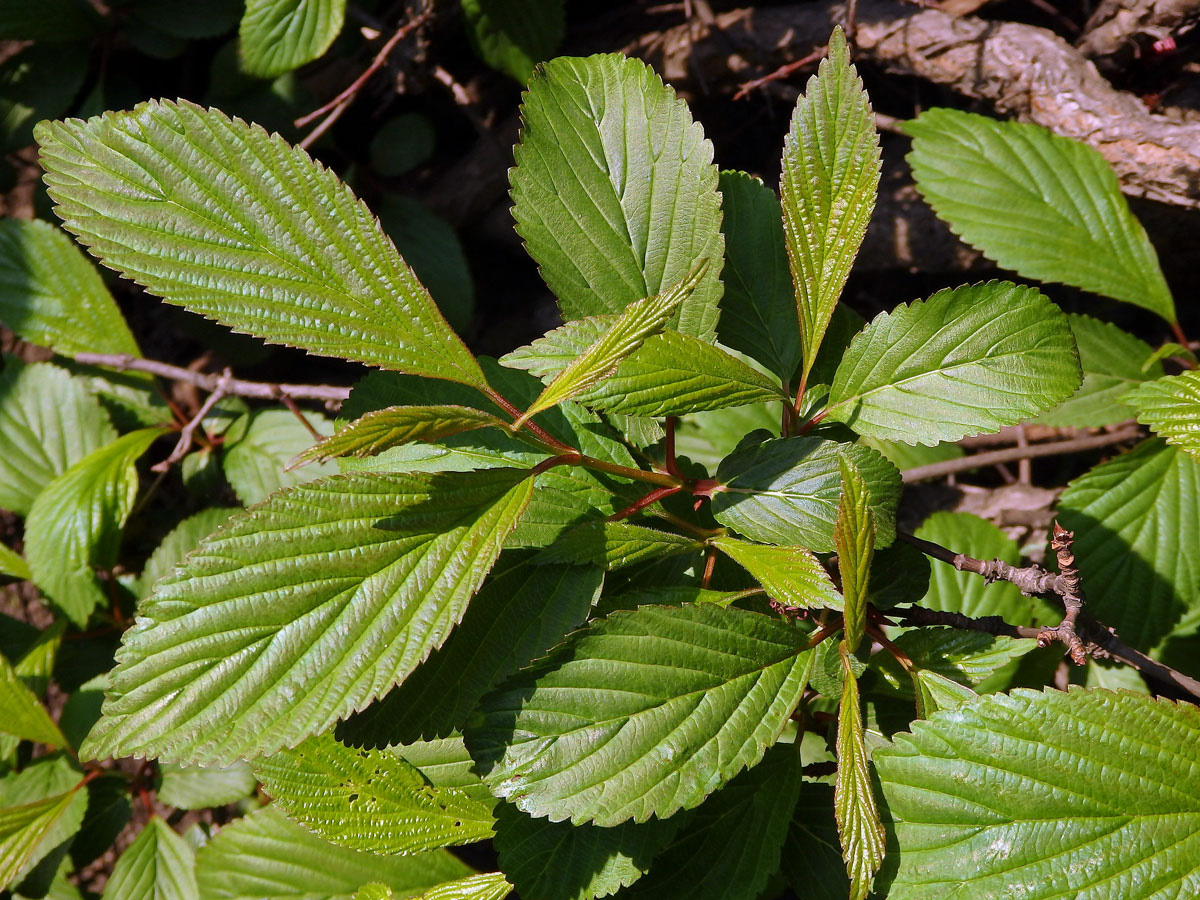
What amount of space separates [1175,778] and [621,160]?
82 centimetres

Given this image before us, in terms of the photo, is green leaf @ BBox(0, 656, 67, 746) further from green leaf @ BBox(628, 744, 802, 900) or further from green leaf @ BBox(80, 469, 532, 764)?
green leaf @ BBox(628, 744, 802, 900)

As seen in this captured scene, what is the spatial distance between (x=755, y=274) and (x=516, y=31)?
97cm

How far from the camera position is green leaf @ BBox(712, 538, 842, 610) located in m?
0.78

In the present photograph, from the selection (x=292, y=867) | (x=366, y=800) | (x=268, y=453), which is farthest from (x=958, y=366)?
(x=268, y=453)

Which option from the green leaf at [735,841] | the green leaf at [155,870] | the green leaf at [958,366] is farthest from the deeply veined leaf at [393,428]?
the green leaf at [155,870]

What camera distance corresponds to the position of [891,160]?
6.36 feet

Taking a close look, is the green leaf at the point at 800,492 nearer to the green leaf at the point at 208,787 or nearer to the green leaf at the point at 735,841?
the green leaf at the point at 735,841

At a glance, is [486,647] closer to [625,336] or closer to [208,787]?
[625,336]

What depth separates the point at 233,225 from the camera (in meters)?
0.84

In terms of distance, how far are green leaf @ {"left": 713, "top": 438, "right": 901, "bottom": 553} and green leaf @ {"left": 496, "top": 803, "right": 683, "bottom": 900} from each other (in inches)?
12.3

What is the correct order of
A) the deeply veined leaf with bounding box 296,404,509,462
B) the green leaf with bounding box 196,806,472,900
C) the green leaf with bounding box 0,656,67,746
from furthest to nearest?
the green leaf with bounding box 0,656,67,746 → the green leaf with bounding box 196,806,472,900 → the deeply veined leaf with bounding box 296,404,509,462

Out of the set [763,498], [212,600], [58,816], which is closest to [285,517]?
[212,600]

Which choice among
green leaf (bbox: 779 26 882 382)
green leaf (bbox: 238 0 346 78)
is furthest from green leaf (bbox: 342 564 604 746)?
green leaf (bbox: 238 0 346 78)

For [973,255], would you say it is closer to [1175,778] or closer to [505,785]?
[1175,778]
